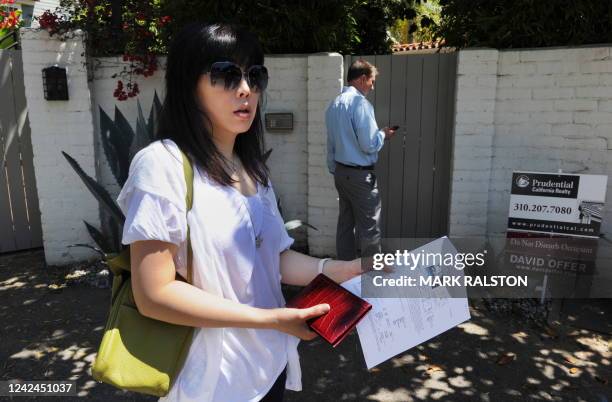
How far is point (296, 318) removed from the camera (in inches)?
52.6

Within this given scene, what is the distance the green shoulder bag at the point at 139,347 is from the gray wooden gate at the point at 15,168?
481cm

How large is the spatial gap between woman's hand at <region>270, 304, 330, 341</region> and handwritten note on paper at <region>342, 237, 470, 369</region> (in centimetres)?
17

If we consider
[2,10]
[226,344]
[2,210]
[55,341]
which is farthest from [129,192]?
[2,10]

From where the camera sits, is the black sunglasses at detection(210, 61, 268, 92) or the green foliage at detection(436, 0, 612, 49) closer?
the black sunglasses at detection(210, 61, 268, 92)

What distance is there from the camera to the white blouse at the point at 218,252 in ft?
3.82

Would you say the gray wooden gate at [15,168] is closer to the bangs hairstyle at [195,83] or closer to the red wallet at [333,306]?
the bangs hairstyle at [195,83]

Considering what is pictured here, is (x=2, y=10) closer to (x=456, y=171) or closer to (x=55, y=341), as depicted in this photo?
(x=55, y=341)

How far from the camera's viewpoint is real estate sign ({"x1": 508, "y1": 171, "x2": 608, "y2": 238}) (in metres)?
4.04

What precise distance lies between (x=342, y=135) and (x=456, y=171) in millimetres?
1240

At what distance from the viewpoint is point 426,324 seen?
152 centimetres

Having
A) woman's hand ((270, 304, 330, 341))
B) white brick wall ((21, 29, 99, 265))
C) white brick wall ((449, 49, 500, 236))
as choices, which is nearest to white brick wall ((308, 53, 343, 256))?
white brick wall ((449, 49, 500, 236))

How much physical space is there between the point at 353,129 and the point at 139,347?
3440 millimetres

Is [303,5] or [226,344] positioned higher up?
[303,5]

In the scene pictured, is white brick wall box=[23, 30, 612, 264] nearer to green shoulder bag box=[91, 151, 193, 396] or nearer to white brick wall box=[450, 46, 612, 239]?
white brick wall box=[450, 46, 612, 239]
